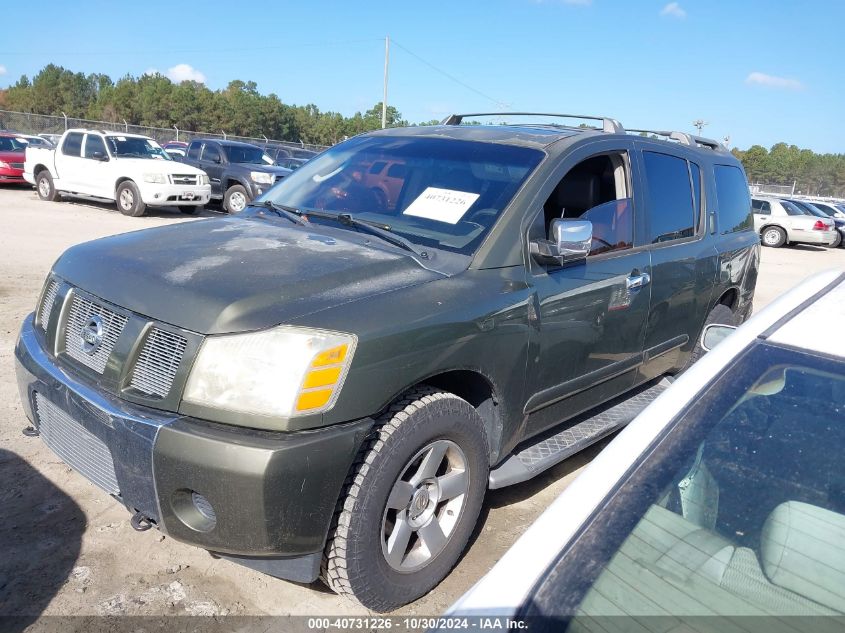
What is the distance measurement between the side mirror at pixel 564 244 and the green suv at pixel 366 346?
0.01m

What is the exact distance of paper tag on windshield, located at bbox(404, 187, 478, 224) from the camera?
3.13 metres

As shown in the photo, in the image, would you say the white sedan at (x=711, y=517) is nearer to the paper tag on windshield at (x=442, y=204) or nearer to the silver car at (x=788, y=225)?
the paper tag on windshield at (x=442, y=204)

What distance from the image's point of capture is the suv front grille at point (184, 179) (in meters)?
14.1

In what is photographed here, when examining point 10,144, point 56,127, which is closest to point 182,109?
point 56,127

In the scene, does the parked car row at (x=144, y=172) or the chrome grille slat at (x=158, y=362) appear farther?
the parked car row at (x=144, y=172)

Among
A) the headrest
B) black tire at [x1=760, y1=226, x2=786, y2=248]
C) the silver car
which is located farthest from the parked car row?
black tire at [x1=760, y1=226, x2=786, y2=248]

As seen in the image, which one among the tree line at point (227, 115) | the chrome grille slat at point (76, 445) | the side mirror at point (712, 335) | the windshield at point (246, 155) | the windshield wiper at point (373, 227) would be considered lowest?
the chrome grille slat at point (76, 445)

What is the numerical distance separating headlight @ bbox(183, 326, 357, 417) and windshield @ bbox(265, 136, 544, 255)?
3.17 feet

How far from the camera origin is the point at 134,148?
14.8m

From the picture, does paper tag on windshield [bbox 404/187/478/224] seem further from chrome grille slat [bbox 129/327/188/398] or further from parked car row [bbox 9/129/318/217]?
parked car row [bbox 9/129/318/217]

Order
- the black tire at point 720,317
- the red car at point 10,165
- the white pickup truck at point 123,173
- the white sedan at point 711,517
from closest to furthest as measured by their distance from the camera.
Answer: the white sedan at point 711,517 < the black tire at point 720,317 < the white pickup truck at point 123,173 < the red car at point 10,165

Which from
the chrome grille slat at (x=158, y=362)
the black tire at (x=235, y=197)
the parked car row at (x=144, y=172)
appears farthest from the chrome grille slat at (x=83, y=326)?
the black tire at (x=235, y=197)

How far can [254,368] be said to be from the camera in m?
2.17

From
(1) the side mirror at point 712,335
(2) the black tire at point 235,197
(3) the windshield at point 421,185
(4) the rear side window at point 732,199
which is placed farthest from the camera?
(2) the black tire at point 235,197
